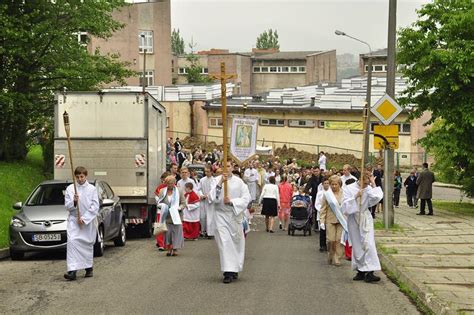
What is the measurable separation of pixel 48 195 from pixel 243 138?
12.9 m

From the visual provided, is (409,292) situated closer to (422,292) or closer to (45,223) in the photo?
(422,292)

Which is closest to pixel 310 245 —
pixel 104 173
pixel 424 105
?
pixel 104 173

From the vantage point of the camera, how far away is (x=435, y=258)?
1700 cm

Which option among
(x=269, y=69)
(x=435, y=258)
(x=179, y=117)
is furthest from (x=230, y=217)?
(x=269, y=69)

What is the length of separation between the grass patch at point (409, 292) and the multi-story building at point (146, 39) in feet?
201

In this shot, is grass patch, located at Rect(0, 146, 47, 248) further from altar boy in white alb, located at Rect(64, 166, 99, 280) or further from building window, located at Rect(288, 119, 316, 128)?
building window, located at Rect(288, 119, 316, 128)

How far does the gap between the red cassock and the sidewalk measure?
4.54m

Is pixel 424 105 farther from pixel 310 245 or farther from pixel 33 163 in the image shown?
pixel 33 163

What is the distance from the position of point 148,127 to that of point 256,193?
1366 cm

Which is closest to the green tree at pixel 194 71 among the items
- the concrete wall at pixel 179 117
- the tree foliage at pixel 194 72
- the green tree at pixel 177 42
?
the tree foliage at pixel 194 72

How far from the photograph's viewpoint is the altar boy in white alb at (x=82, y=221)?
48.4 ft

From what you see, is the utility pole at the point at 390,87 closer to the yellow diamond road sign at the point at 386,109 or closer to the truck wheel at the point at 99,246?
the yellow diamond road sign at the point at 386,109

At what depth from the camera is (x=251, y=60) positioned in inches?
3991

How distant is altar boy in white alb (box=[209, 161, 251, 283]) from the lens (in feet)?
47.3
